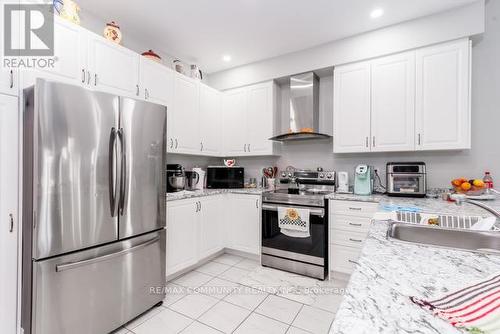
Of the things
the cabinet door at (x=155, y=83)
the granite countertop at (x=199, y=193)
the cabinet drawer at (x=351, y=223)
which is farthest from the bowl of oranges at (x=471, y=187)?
the cabinet door at (x=155, y=83)

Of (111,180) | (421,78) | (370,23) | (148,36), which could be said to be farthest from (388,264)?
(148,36)

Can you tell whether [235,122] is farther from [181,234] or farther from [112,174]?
[112,174]

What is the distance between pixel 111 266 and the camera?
1.69m

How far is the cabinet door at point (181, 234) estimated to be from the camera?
2373 mm

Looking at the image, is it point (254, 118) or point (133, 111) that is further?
point (254, 118)

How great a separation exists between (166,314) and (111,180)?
1.22 metres

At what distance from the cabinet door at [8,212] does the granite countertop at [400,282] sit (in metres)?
1.94

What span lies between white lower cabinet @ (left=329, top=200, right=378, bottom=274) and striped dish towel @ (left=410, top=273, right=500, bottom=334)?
1.84m

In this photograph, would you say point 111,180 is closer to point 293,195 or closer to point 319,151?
point 293,195

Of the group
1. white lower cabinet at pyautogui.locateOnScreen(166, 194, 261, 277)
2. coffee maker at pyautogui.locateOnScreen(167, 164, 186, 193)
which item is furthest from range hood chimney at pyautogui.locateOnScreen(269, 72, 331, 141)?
coffee maker at pyautogui.locateOnScreen(167, 164, 186, 193)

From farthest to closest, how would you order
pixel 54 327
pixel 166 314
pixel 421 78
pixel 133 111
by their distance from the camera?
pixel 421 78
pixel 166 314
pixel 133 111
pixel 54 327

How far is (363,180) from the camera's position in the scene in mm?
2664

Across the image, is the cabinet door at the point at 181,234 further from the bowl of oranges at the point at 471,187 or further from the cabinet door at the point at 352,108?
the bowl of oranges at the point at 471,187

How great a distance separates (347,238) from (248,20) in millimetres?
2521
